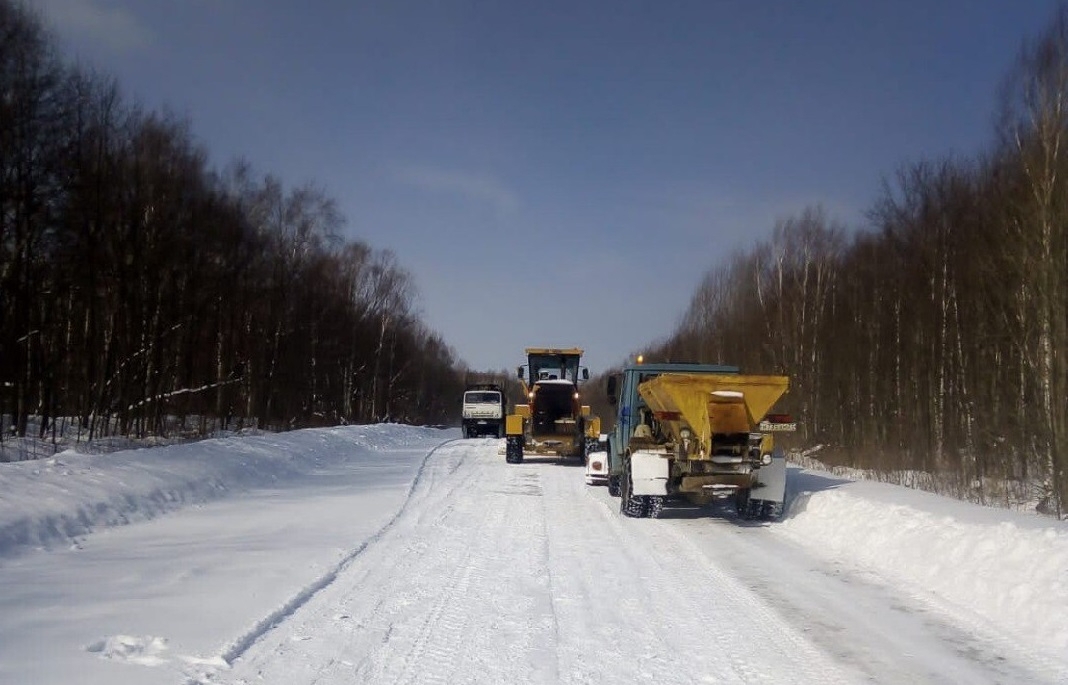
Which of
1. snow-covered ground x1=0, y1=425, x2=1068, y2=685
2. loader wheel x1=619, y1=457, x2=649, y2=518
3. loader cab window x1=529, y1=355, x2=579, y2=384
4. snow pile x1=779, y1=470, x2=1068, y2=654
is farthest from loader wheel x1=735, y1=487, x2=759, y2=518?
loader cab window x1=529, y1=355, x2=579, y2=384

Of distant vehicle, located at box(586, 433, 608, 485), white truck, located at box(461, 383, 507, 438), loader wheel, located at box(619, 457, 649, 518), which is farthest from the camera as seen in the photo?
white truck, located at box(461, 383, 507, 438)

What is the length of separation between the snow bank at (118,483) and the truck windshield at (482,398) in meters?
25.3

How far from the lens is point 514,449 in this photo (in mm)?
25219

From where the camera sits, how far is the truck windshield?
46.6 meters

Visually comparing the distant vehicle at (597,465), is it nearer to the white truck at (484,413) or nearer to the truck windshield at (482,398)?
the white truck at (484,413)

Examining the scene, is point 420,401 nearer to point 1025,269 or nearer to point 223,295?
point 223,295

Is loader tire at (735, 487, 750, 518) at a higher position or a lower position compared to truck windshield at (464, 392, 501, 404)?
Result: lower

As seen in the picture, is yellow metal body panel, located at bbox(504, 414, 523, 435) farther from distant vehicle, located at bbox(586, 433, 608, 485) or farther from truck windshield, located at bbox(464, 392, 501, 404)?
truck windshield, located at bbox(464, 392, 501, 404)

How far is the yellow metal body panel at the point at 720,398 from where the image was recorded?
1283 cm

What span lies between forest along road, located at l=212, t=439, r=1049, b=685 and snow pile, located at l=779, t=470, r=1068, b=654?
45 centimetres

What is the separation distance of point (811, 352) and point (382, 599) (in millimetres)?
36954

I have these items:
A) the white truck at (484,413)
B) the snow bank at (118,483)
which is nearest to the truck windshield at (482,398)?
the white truck at (484,413)

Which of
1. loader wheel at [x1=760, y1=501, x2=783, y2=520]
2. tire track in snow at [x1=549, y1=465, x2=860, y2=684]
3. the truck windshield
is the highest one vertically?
the truck windshield

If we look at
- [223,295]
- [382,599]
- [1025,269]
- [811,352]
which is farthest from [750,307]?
[382,599]
